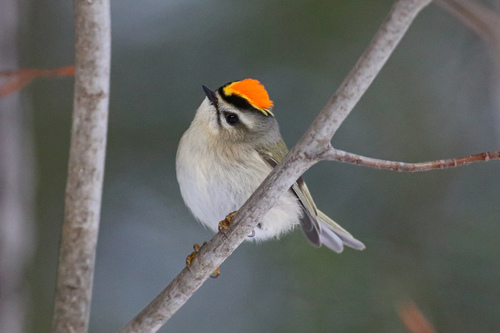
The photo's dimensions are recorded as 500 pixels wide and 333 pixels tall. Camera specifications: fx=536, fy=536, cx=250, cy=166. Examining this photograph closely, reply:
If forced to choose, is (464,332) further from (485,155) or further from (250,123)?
(485,155)

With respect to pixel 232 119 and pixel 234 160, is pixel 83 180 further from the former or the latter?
pixel 232 119

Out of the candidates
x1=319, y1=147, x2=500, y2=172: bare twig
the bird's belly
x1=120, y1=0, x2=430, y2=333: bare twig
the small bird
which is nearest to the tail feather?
the small bird

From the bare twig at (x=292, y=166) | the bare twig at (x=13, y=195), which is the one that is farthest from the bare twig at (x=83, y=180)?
the bare twig at (x=13, y=195)

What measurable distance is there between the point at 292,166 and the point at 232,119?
94 cm

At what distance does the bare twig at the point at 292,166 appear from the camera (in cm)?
125

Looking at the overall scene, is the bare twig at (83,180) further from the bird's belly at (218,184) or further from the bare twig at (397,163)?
the bare twig at (397,163)

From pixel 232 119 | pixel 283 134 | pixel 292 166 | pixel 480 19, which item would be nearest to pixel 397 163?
pixel 292 166

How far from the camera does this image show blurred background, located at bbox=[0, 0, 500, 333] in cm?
335

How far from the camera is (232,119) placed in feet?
7.95

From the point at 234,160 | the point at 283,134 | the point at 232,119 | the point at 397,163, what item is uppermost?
the point at 283,134

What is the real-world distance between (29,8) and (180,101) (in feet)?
3.92

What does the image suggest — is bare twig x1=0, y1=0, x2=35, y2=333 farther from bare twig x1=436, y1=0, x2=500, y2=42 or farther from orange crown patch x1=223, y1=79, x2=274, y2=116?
bare twig x1=436, y1=0, x2=500, y2=42

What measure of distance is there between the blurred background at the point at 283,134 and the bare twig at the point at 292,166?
5.30ft

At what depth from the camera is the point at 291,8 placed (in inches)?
144
